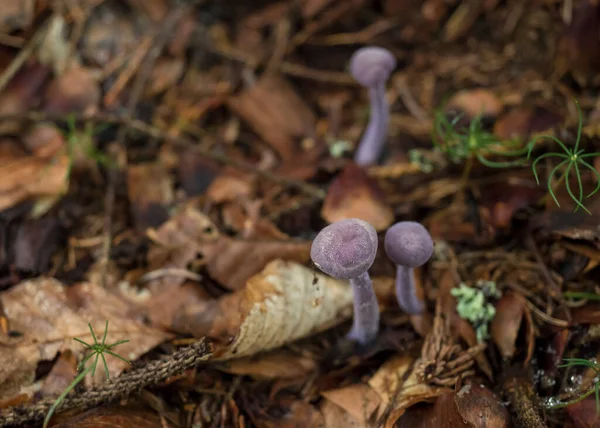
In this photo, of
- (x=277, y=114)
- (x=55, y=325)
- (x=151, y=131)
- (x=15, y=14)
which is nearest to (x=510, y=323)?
(x=277, y=114)

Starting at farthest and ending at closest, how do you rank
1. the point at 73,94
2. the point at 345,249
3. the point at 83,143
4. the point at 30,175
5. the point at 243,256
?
the point at 73,94 → the point at 83,143 → the point at 30,175 → the point at 243,256 → the point at 345,249

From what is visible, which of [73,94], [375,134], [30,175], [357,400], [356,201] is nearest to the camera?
[357,400]

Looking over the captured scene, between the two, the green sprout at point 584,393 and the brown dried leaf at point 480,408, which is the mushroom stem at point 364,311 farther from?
the green sprout at point 584,393

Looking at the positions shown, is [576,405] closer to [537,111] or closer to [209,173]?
[537,111]

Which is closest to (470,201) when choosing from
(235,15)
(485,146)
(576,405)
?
(485,146)

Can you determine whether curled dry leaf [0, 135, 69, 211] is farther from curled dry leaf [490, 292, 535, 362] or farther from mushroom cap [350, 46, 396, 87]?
curled dry leaf [490, 292, 535, 362]

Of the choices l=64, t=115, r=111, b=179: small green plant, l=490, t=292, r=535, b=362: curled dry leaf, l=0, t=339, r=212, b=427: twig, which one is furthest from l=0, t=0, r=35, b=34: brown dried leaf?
l=490, t=292, r=535, b=362: curled dry leaf

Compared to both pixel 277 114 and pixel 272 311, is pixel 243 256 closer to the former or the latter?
pixel 272 311
